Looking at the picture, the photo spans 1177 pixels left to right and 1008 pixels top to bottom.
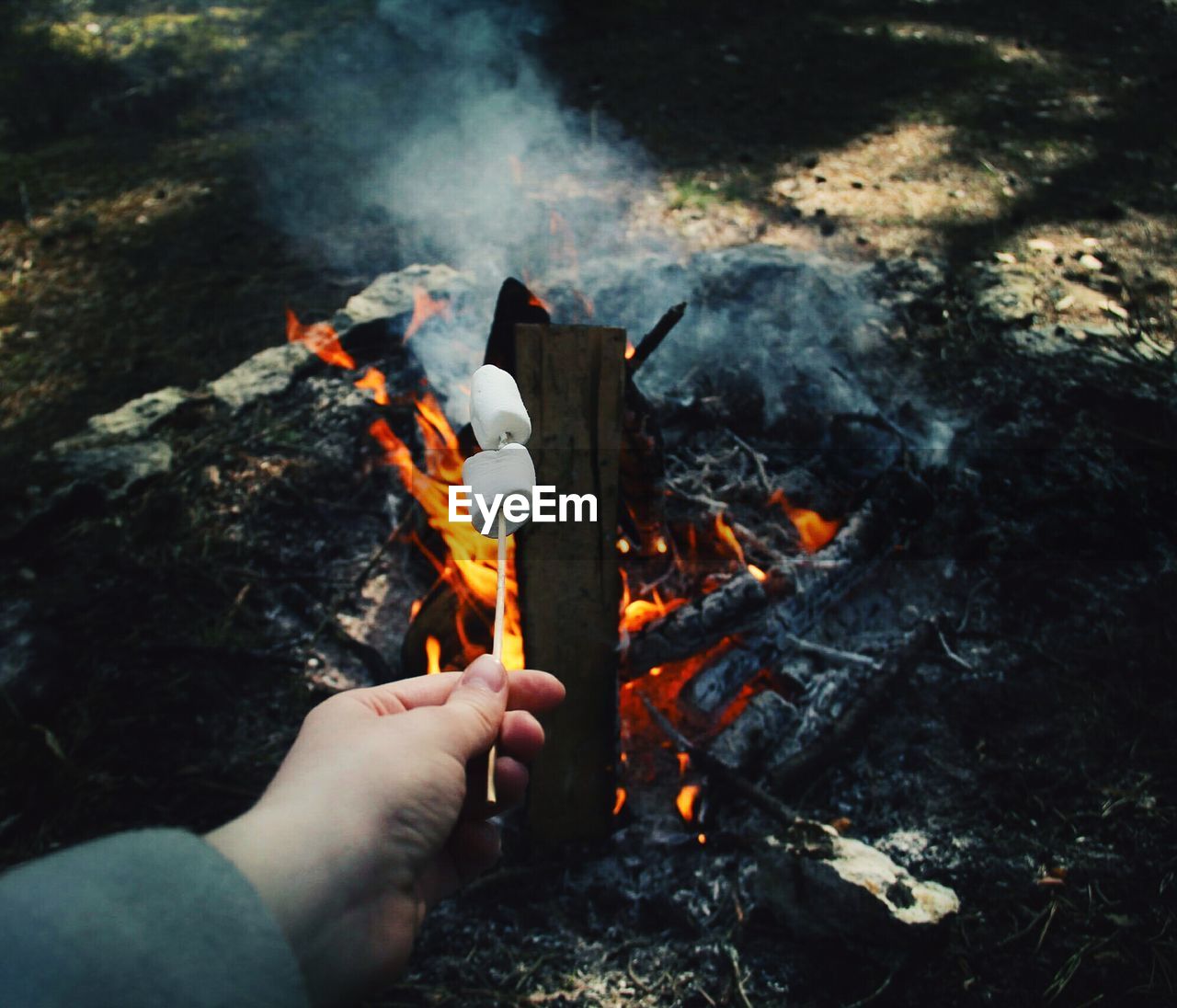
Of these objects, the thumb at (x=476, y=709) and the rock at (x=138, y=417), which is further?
the rock at (x=138, y=417)

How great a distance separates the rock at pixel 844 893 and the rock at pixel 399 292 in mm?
3525

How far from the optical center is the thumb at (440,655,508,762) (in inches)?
56.5

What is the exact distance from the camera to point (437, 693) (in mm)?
1714

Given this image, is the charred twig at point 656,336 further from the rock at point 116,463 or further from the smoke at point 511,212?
the rock at point 116,463

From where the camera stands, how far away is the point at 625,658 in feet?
9.29

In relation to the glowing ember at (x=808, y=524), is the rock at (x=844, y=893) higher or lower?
lower

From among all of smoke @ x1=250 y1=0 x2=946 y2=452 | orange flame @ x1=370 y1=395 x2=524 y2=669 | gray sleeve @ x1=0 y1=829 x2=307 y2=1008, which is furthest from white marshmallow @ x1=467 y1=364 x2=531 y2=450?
smoke @ x1=250 y1=0 x2=946 y2=452

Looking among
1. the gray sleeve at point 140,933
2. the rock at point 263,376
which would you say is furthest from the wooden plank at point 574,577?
the rock at point 263,376

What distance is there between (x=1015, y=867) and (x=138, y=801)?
3.11 m

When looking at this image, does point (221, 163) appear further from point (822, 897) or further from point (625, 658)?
point (822, 897)

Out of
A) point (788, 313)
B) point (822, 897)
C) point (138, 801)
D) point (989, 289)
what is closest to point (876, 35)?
point (989, 289)

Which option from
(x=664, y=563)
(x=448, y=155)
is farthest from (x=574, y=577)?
(x=448, y=155)

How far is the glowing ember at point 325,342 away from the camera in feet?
14.0

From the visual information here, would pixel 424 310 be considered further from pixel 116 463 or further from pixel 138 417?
pixel 116 463
